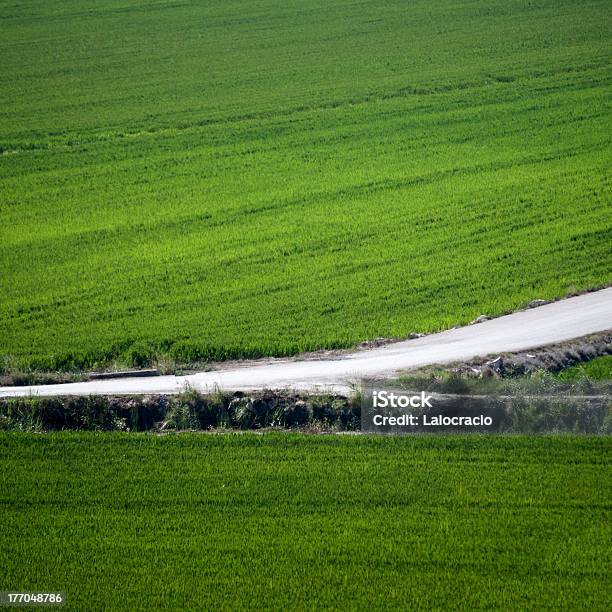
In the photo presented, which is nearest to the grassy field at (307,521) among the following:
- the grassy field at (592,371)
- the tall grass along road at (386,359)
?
the tall grass along road at (386,359)

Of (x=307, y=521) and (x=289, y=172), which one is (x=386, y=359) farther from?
(x=289, y=172)

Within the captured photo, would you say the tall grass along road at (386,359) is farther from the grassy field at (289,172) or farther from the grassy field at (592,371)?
the grassy field at (592,371)

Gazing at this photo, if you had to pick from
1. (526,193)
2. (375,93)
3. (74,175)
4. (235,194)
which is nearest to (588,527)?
(526,193)

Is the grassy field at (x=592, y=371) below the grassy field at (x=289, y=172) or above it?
below

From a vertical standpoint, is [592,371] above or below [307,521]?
above

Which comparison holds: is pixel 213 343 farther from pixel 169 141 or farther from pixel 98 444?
pixel 169 141

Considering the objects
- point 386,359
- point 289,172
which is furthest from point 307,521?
point 289,172
